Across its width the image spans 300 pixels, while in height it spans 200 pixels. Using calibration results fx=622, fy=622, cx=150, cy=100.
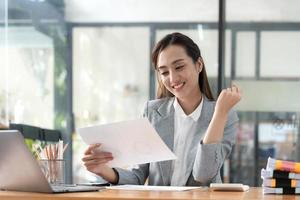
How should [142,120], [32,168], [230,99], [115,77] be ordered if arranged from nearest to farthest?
[32,168]
[142,120]
[230,99]
[115,77]

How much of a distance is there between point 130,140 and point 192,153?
363 mm

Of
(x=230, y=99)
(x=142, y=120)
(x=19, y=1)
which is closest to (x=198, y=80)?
(x=230, y=99)

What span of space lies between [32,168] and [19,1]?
Result: 11.7ft

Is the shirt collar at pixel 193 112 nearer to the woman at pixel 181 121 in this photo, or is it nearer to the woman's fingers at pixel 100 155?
the woman at pixel 181 121

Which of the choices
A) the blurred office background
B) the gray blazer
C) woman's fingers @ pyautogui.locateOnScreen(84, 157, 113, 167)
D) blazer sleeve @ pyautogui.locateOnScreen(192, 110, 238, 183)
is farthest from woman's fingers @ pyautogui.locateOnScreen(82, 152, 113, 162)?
the blurred office background

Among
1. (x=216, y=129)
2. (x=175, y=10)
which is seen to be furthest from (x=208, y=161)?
(x=175, y=10)

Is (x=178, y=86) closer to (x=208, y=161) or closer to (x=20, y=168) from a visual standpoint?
(x=208, y=161)

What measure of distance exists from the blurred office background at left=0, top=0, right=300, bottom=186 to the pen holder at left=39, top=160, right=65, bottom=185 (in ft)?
8.81

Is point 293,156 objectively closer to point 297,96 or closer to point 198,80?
point 297,96

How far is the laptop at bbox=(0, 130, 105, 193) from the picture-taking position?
5.36ft

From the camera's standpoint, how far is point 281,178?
1.71m

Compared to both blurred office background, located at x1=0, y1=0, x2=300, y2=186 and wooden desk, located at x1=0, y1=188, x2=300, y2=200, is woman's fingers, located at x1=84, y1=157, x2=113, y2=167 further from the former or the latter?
blurred office background, located at x1=0, y1=0, x2=300, y2=186

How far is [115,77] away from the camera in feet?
15.9

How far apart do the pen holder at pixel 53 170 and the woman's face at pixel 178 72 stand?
0.54 meters
